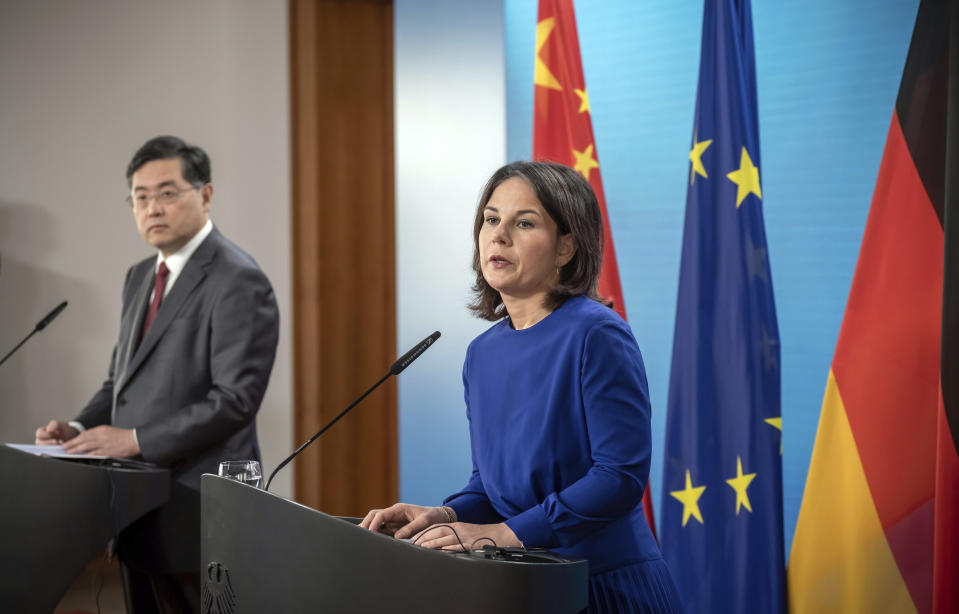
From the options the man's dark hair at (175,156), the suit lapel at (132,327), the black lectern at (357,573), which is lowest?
the black lectern at (357,573)

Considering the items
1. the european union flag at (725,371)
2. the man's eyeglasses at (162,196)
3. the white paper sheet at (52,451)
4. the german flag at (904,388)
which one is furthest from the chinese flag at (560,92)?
the white paper sheet at (52,451)

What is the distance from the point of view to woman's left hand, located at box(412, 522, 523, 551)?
1.21 m

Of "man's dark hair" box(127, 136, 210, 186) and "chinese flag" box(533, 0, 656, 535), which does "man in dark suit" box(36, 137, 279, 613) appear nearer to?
"man's dark hair" box(127, 136, 210, 186)

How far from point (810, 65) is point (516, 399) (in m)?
1.49

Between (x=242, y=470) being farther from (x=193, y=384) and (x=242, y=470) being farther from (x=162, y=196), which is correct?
(x=162, y=196)

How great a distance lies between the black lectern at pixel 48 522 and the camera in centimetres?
194

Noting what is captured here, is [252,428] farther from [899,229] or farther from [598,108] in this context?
[899,229]

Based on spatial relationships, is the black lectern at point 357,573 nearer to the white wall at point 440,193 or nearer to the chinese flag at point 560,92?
the chinese flag at point 560,92

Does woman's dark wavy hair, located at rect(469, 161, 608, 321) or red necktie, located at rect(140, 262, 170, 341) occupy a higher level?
woman's dark wavy hair, located at rect(469, 161, 608, 321)

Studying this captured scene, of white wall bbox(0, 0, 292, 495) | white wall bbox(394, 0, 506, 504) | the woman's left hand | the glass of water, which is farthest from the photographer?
white wall bbox(0, 0, 292, 495)

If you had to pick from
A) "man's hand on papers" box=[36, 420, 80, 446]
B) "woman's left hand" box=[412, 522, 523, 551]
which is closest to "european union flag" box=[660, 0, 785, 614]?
"woman's left hand" box=[412, 522, 523, 551]

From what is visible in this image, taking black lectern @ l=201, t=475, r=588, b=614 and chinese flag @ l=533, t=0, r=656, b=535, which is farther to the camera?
chinese flag @ l=533, t=0, r=656, b=535

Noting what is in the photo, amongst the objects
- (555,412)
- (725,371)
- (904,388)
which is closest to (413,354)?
(555,412)

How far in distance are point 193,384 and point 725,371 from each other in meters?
1.40
